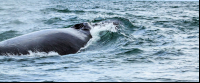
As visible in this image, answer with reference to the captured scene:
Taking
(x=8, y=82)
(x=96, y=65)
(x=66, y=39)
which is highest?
(x=66, y=39)

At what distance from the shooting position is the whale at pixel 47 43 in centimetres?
773

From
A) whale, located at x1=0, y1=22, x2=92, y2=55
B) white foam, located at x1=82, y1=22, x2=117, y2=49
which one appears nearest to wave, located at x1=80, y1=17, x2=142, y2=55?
white foam, located at x1=82, y1=22, x2=117, y2=49

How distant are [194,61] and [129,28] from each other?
7.56 m

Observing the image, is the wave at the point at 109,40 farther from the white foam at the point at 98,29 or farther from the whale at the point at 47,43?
the whale at the point at 47,43

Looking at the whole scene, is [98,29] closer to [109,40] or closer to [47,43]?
[109,40]

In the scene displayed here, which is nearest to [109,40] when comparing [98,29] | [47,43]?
[98,29]

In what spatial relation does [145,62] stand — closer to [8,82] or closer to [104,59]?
[104,59]

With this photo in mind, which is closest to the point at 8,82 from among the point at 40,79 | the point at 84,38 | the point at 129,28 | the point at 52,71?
the point at 40,79

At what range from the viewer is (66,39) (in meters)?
8.93

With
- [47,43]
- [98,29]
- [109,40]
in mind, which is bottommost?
[47,43]

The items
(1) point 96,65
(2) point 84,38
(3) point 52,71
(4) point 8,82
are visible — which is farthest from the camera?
(2) point 84,38

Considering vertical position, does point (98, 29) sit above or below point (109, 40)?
above

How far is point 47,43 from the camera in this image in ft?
27.1

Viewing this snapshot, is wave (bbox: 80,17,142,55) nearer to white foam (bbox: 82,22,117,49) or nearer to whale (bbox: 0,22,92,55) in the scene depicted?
white foam (bbox: 82,22,117,49)
